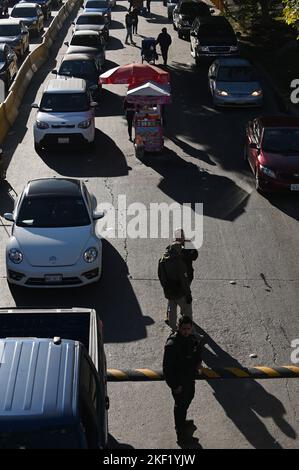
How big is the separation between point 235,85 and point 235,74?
520mm

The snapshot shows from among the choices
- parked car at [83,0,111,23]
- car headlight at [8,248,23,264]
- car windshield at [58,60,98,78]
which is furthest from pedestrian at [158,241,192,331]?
parked car at [83,0,111,23]

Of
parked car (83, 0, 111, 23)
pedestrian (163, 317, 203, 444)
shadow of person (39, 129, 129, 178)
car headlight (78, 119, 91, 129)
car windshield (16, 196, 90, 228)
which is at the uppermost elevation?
pedestrian (163, 317, 203, 444)

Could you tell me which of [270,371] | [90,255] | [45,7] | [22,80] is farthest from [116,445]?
[45,7]

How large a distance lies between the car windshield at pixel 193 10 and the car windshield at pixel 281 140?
22.5 metres

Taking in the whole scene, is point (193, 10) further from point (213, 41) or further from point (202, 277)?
point (202, 277)

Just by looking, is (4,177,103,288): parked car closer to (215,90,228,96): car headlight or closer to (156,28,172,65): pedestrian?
(215,90,228,96): car headlight

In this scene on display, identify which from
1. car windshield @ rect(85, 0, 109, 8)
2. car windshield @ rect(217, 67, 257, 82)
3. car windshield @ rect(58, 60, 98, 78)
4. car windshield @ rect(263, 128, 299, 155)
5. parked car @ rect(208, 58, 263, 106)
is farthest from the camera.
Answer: car windshield @ rect(85, 0, 109, 8)

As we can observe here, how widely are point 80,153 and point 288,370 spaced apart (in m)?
12.9

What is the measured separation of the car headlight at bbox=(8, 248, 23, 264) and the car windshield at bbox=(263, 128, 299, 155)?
311 inches

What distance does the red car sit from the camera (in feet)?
62.6

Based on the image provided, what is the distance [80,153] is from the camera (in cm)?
2333

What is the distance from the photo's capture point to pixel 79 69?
2927cm
